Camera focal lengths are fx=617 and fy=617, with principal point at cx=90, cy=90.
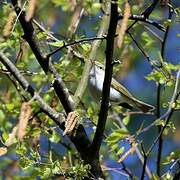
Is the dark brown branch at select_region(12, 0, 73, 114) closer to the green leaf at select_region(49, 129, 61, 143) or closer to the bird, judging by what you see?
the green leaf at select_region(49, 129, 61, 143)

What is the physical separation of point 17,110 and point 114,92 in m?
1.32

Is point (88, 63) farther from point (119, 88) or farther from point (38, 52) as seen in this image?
point (119, 88)

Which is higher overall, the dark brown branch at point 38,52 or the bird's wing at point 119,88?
the dark brown branch at point 38,52

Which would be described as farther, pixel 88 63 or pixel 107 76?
pixel 88 63

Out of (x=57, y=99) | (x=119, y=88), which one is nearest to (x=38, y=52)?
(x=57, y=99)

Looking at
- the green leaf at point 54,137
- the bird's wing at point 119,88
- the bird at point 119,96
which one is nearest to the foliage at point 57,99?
the green leaf at point 54,137

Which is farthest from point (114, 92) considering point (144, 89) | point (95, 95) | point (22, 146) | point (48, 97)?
point (144, 89)

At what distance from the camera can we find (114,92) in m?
4.90

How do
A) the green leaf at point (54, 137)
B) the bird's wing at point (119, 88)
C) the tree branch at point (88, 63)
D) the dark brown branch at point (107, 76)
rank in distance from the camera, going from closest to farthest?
the dark brown branch at point (107, 76) → the tree branch at point (88, 63) → the green leaf at point (54, 137) → the bird's wing at point (119, 88)

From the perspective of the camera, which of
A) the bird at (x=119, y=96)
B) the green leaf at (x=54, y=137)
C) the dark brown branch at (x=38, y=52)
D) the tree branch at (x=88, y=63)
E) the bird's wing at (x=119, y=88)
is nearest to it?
the dark brown branch at (x=38, y=52)

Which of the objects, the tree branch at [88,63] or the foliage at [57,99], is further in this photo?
the tree branch at [88,63]

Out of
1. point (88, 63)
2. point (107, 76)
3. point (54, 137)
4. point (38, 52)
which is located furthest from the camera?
point (54, 137)

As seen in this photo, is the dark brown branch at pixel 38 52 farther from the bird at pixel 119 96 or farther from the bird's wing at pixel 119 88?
the bird's wing at pixel 119 88

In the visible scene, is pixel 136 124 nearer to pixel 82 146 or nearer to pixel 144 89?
pixel 144 89
